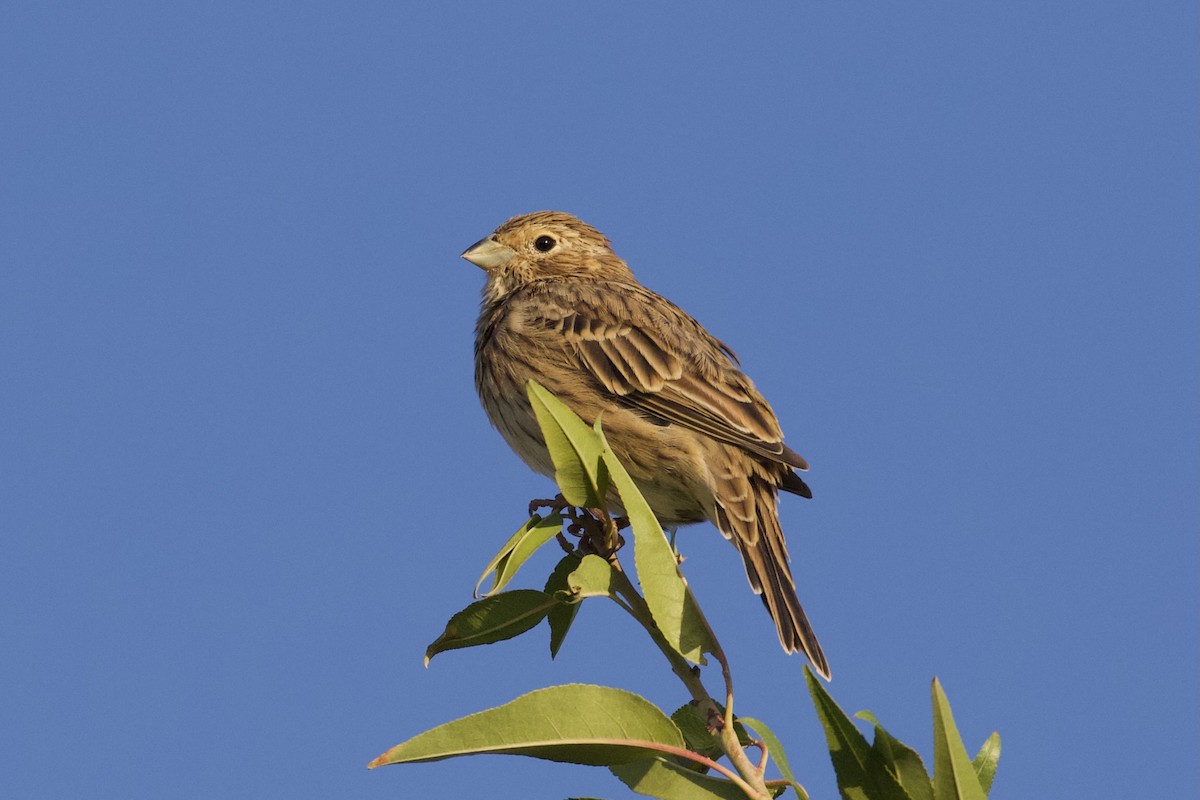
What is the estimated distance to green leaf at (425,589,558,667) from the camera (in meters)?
3.52

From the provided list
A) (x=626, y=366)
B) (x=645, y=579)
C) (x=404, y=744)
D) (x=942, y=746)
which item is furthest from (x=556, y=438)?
(x=626, y=366)

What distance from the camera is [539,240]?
25.2ft

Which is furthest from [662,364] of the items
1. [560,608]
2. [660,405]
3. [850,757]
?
[850,757]

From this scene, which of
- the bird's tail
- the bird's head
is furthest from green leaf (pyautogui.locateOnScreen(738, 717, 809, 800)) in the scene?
the bird's head

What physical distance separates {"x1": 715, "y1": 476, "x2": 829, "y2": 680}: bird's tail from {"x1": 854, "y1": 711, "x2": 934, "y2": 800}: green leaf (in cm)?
203

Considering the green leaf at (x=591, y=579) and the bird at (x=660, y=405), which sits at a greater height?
the bird at (x=660, y=405)

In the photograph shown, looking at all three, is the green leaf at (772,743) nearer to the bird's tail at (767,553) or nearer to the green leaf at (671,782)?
the green leaf at (671,782)

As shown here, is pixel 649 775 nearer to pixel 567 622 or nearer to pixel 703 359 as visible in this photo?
pixel 567 622

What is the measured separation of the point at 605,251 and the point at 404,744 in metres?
5.57

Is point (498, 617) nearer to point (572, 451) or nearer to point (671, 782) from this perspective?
point (572, 451)

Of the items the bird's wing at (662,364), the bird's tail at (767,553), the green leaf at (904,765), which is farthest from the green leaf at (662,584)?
the bird's wing at (662,364)

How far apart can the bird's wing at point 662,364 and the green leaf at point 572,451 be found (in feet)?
7.31

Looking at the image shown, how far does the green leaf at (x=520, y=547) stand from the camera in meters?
3.50

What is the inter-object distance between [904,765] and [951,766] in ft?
0.48
